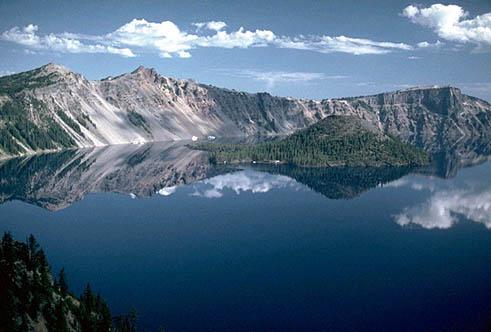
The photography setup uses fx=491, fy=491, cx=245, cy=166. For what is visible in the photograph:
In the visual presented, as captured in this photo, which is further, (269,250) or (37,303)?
(269,250)

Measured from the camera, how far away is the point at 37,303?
55.5 meters

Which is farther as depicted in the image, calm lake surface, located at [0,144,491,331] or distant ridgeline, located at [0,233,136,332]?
calm lake surface, located at [0,144,491,331]

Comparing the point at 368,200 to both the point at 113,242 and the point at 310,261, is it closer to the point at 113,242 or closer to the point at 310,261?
the point at 310,261

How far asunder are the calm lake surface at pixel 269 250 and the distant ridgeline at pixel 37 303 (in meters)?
10.1

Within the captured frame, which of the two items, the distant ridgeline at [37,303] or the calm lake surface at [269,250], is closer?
the distant ridgeline at [37,303]

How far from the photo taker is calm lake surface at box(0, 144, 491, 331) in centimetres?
7106

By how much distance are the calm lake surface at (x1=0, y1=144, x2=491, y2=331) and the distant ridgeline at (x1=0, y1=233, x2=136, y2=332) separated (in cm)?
1009

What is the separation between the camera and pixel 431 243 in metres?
108

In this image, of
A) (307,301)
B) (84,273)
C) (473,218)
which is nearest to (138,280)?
(84,273)

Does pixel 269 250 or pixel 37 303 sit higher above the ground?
pixel 37 303

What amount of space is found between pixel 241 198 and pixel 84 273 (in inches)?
3147

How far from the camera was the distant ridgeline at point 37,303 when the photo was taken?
53.1 metres

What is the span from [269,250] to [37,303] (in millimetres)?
53396

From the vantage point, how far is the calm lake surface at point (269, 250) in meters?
71.1
